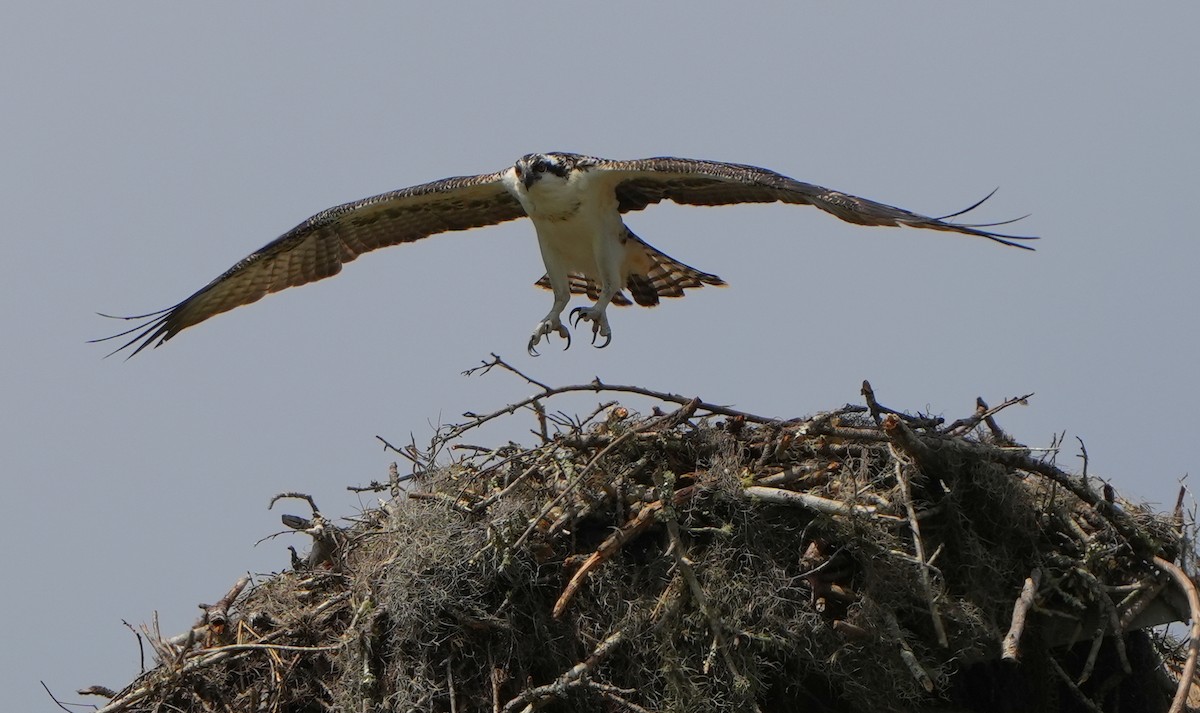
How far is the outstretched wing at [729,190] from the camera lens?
601cm

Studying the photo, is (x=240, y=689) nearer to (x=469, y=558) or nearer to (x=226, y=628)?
(x=226, y=628)

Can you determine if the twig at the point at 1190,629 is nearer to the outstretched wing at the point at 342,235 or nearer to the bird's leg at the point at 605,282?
the bird's leg at the point at 605,282

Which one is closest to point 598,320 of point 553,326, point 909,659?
point 553,326

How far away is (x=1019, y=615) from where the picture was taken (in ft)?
18.0

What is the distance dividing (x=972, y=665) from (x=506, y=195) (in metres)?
3.86

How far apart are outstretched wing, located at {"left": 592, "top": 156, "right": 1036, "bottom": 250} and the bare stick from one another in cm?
146

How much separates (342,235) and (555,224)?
1580 millimetres

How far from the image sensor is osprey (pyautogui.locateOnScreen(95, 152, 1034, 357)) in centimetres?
→ 734

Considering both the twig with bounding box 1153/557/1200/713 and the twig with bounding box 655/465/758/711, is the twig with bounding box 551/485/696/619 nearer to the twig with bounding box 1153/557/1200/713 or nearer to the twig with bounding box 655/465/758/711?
the twig with bounding box 655/465/758/711

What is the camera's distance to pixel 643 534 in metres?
5.80

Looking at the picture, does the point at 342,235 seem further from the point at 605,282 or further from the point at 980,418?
the point at 980,418

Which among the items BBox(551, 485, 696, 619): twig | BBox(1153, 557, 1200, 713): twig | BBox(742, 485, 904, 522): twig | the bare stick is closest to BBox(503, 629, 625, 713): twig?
BBox(551, 485, 696, 619): twig

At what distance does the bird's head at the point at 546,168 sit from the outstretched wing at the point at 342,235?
407 mm

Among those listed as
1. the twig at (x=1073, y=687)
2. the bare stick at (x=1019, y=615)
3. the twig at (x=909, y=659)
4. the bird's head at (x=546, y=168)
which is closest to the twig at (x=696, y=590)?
the twig at (x=909, y=659)
